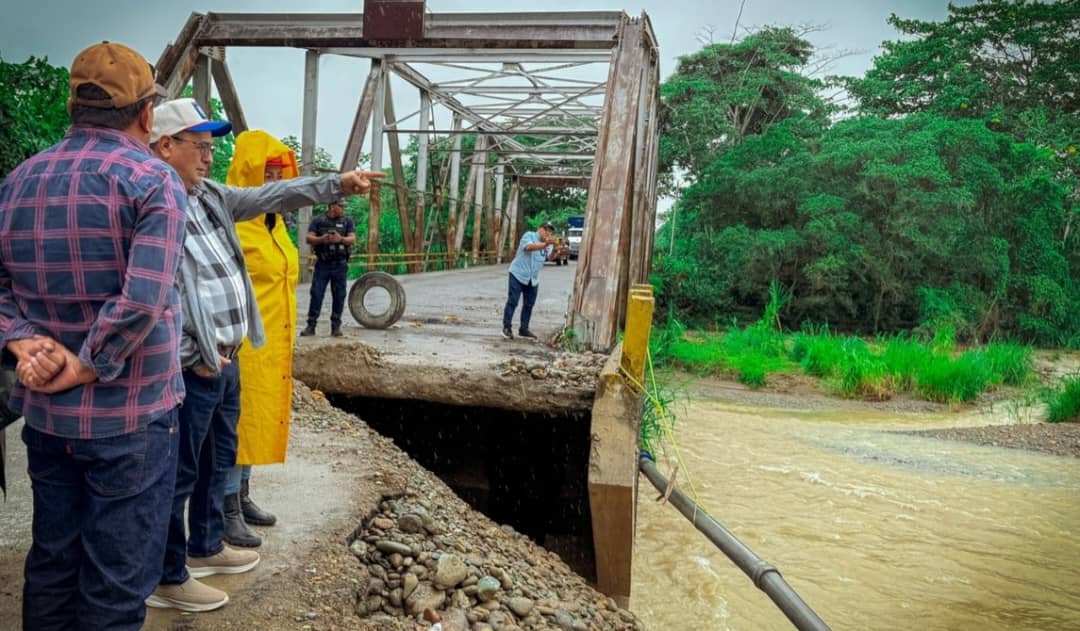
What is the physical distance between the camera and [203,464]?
280 cm

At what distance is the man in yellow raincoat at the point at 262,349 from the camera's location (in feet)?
10.1

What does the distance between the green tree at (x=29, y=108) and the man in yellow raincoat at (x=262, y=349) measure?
2.88 m

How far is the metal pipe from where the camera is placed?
328 centimetres

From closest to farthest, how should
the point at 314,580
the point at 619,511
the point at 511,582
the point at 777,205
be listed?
the point at 314,580
the point at 511,582
the point at 619,511
the point at 777,205

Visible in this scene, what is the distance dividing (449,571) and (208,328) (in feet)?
5.29

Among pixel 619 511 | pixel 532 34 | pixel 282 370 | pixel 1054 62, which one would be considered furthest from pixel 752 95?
pixel 282 370

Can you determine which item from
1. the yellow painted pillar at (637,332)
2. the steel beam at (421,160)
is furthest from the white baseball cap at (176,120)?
the steel beam at (421,160)

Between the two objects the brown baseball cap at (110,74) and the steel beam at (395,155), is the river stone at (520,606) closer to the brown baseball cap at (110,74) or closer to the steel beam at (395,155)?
the brown baseball cap at (110,74)

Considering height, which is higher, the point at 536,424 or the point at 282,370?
the point at 282,370

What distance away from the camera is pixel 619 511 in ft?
14.9

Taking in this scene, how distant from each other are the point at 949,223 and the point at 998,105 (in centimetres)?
456

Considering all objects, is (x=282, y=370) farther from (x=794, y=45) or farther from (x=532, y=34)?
(x=794, y=45)

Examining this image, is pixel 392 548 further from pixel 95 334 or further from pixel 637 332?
pixel 95 334

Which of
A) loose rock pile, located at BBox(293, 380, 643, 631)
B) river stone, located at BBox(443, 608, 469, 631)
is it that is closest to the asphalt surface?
loose rock pile, located at BBox(293, 380, 643, 631)
